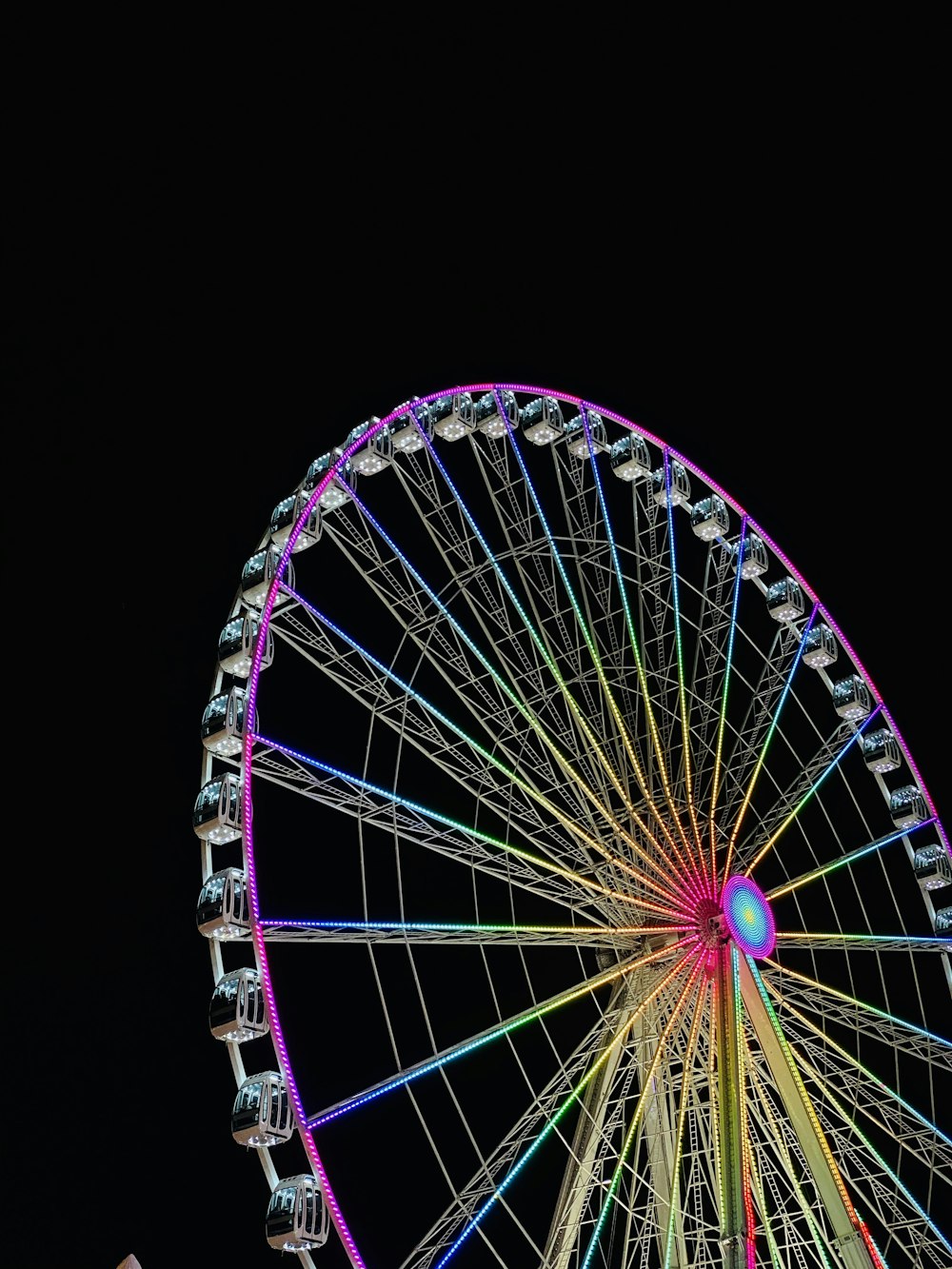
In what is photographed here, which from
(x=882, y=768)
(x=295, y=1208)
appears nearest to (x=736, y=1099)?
(x=295, y=1208)

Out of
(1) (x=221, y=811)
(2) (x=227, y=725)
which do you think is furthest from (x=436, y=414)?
(1) (x=221, y=811)

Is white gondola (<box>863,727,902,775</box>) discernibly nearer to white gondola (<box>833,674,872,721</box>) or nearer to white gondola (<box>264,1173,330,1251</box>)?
white gondola (<box>833,674,872,721</box>)

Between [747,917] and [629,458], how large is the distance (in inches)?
290

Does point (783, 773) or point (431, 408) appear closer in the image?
point (431, 408)

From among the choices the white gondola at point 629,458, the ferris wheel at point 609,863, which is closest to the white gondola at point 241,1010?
the ferris wheel at point 609,863

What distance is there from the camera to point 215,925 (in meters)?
14.2

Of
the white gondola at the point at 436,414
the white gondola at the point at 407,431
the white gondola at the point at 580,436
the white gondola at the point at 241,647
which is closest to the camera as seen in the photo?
the white gondola at the point at 241,647

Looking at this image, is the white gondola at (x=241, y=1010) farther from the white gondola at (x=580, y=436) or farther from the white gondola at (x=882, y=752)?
the white gondola at (x=882, y=752)

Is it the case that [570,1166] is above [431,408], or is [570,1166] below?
below

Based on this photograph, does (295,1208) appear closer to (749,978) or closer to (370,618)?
(749,978)

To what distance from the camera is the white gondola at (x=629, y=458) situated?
22.2 meters

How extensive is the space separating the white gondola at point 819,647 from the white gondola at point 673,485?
2.70 metres

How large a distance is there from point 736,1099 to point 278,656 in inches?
653

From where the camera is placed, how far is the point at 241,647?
16500mm
